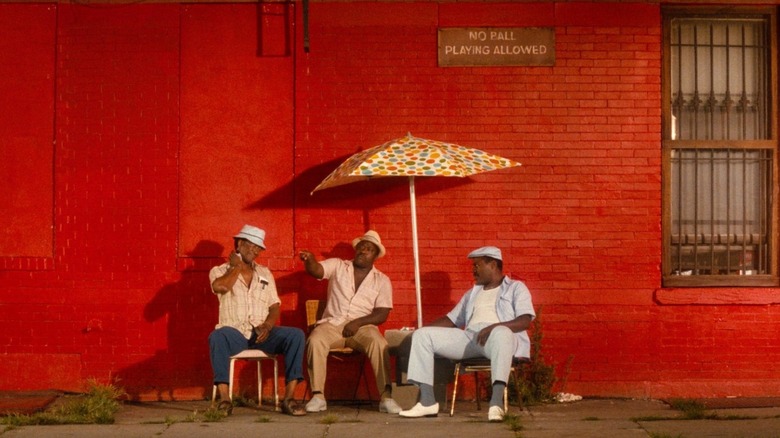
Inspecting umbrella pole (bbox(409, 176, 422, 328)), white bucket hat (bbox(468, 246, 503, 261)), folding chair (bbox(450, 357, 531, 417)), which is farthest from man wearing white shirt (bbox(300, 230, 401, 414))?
white bucket hat (bbox(468, 246, 503, 261))

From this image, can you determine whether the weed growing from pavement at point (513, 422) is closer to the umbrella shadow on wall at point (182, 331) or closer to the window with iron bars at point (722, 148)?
the window with iron bars at point (722, 148)

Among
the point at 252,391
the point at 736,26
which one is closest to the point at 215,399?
the point at 252,391

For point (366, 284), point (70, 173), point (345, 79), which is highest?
point (345, 79)

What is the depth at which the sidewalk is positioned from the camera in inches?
323

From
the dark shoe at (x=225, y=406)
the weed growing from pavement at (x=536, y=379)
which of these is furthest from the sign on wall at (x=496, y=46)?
the dark shoe at (x=225, y=406)

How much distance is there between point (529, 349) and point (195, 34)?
3.94 metres

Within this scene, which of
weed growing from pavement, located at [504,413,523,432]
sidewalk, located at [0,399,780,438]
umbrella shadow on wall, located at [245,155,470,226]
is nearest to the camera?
sidewalk, located at [0,399,780,438]

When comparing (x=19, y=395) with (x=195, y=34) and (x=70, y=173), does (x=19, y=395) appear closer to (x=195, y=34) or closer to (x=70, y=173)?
(x=70, y=173)

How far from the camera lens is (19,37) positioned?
10.2 m

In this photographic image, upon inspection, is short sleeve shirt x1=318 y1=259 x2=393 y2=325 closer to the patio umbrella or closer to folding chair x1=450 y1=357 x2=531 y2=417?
the patio umbrella

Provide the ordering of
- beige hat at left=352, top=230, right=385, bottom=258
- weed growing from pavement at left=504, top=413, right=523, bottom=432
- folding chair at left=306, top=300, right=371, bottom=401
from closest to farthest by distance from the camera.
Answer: weed growing from pavement at left=504, top=413, right=523, bottom=432 → beige hat at left=352, top=230, right=385, bottom=258 → folding chair at left=306, top=300, right=371, bottom=401

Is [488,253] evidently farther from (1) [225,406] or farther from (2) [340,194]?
(1) [225,406]

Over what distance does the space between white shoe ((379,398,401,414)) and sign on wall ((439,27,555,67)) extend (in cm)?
292

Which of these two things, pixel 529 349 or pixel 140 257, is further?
pixel 140 257
